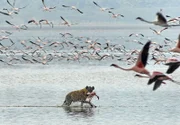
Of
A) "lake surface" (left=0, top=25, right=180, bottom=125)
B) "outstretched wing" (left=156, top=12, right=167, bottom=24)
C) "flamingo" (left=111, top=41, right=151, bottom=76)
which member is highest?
"outstretched wing" (left=156, top=12, right=167, bottom=24)

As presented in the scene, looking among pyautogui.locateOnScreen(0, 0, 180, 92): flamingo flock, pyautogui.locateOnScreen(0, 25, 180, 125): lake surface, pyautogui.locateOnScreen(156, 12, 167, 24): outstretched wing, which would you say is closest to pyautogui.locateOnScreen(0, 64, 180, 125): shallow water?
pyautogui.locateOnScreen(0, 25, 180, 125): lake surface

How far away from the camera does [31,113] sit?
30.3 meters

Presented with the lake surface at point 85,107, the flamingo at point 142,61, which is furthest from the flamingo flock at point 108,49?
the lake surface at point 85,107

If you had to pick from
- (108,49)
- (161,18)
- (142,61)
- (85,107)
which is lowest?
(85,107)

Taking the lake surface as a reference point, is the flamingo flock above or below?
above

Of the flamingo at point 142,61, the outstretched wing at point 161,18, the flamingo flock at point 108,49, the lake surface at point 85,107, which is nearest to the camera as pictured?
the flamingo at point 142,61

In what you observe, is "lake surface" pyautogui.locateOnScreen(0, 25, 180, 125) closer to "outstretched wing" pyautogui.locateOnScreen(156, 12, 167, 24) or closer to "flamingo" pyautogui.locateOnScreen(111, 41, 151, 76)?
"outstretched wing" pyautogui.locateOnScreen(156, 12, 167, 24)

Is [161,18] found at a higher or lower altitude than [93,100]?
higher

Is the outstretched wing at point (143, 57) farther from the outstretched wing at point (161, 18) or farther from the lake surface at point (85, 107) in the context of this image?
the lake surface at point (85, 107)

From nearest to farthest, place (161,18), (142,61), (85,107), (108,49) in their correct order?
(142,61) < (161,18) < (85,107) < (108,49)

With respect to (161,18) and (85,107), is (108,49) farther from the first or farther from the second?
(161,18)

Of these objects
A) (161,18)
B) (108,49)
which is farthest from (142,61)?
(108,49)

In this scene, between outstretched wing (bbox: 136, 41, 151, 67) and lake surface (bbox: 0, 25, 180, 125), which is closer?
outstretched wing (bbox: 136, 41, 151, 67)

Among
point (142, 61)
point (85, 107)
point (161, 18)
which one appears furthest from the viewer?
point (85, 107)
